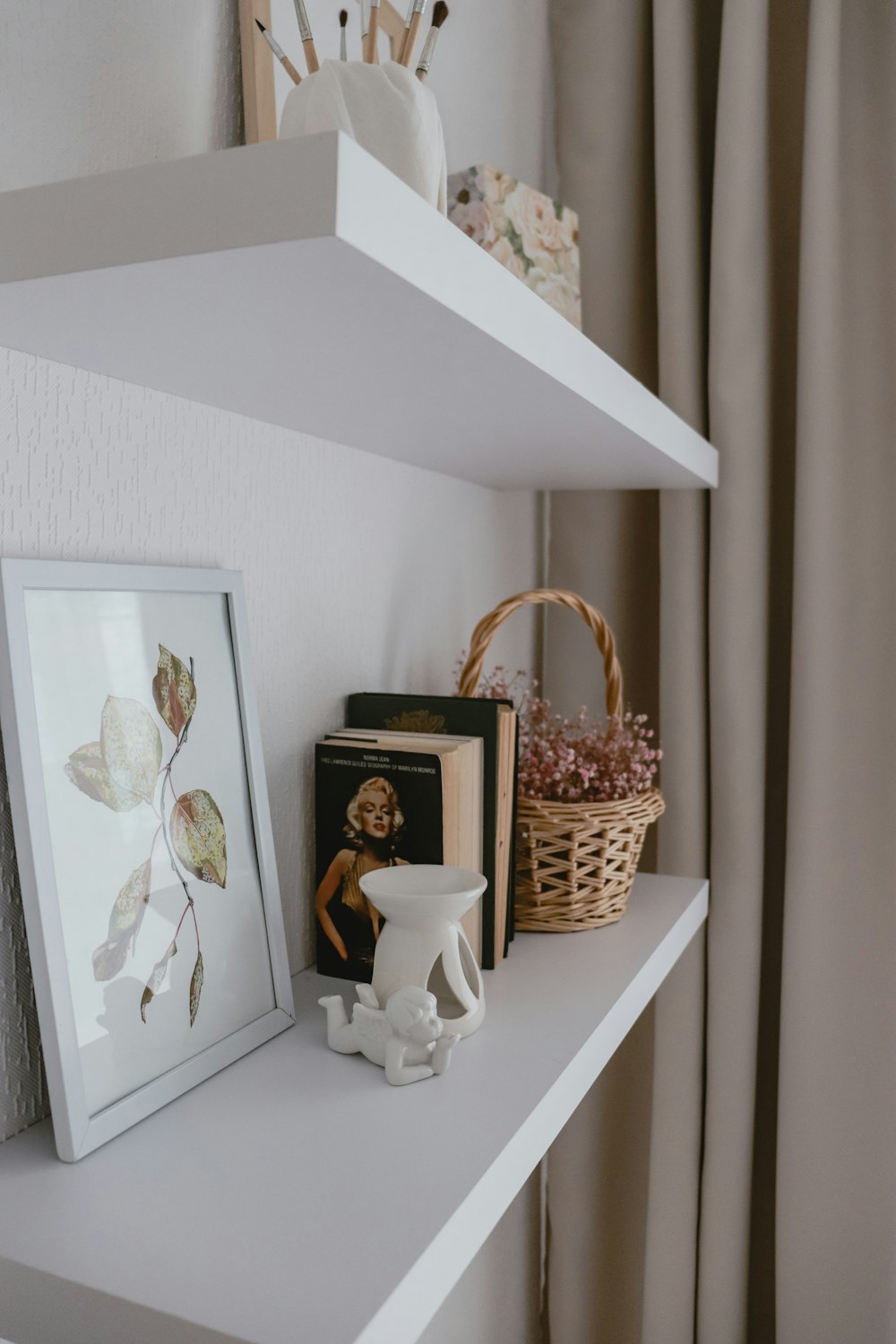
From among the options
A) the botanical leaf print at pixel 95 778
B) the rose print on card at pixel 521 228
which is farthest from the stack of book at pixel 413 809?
the rose print on card at pixel 521 228

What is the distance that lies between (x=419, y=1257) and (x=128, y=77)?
0.62 metres

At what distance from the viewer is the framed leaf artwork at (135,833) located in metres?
0.50

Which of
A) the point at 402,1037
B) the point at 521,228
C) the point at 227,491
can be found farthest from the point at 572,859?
the point at 521,228

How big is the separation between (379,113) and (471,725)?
42 centimetres

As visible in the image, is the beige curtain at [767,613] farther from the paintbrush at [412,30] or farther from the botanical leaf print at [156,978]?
the botanical leaf print at [156,978]

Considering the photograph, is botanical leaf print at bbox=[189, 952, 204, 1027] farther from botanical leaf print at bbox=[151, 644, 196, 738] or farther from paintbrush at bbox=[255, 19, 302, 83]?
paintbrush at bbox=[255, 19, 302, 83]

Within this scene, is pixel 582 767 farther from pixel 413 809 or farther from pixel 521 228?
pixel 521 228

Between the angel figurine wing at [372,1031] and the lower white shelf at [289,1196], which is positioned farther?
the angel figurine wing at [372,1031]

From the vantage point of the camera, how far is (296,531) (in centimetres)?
77

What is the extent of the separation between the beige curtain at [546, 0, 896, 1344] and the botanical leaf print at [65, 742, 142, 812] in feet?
2.49

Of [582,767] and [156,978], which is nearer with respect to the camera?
[156,978]

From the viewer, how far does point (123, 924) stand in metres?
0.54

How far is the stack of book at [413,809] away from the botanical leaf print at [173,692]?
158 mm

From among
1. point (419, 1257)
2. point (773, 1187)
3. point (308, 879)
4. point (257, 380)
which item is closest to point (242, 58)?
point (257, 380)
